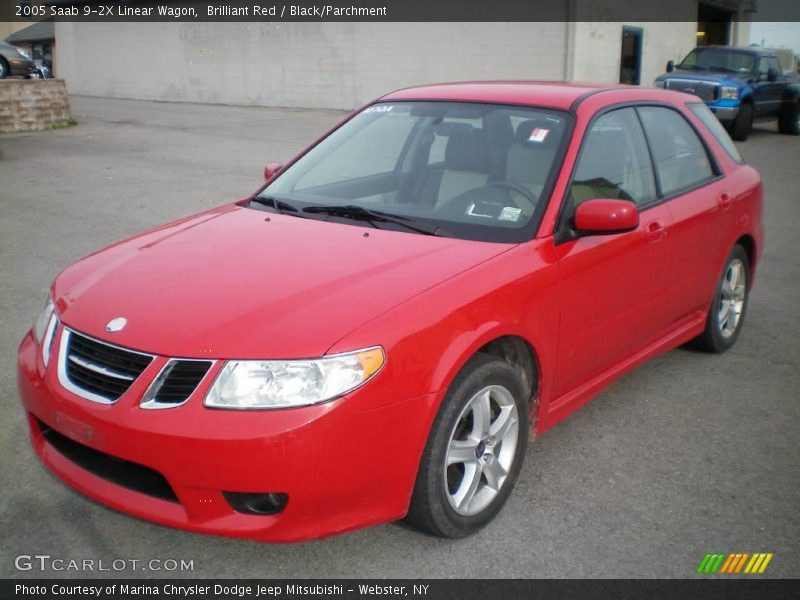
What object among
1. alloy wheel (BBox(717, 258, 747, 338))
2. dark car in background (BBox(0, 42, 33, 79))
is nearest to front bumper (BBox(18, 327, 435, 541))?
alloy wheel (BBox(717, 258, 747, 338))

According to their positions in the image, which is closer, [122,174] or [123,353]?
[123,353]

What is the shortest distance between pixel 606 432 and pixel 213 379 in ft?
7.36

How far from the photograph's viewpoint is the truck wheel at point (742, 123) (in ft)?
59.9

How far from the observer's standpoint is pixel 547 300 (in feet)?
11.4

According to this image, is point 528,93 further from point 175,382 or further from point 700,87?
point 700,87

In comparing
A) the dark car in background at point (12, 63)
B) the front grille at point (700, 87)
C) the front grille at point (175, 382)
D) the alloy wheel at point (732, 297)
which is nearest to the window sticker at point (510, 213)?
the front grille at point (175, 382)

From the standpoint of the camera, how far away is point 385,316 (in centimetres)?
286

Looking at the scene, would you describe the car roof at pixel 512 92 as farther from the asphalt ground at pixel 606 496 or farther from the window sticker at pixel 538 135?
the asphalt ground at pixel 606 496

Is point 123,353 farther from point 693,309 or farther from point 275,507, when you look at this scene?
point 693,309

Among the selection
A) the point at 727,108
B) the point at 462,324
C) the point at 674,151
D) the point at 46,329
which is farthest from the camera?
the point at 727,108

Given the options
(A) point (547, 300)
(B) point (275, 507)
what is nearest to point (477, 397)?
(A) point (547, 300)

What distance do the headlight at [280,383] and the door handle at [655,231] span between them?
2.04 meters

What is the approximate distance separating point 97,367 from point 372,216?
55.0 inches

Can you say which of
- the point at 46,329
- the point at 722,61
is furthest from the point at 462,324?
the point at 722,61
